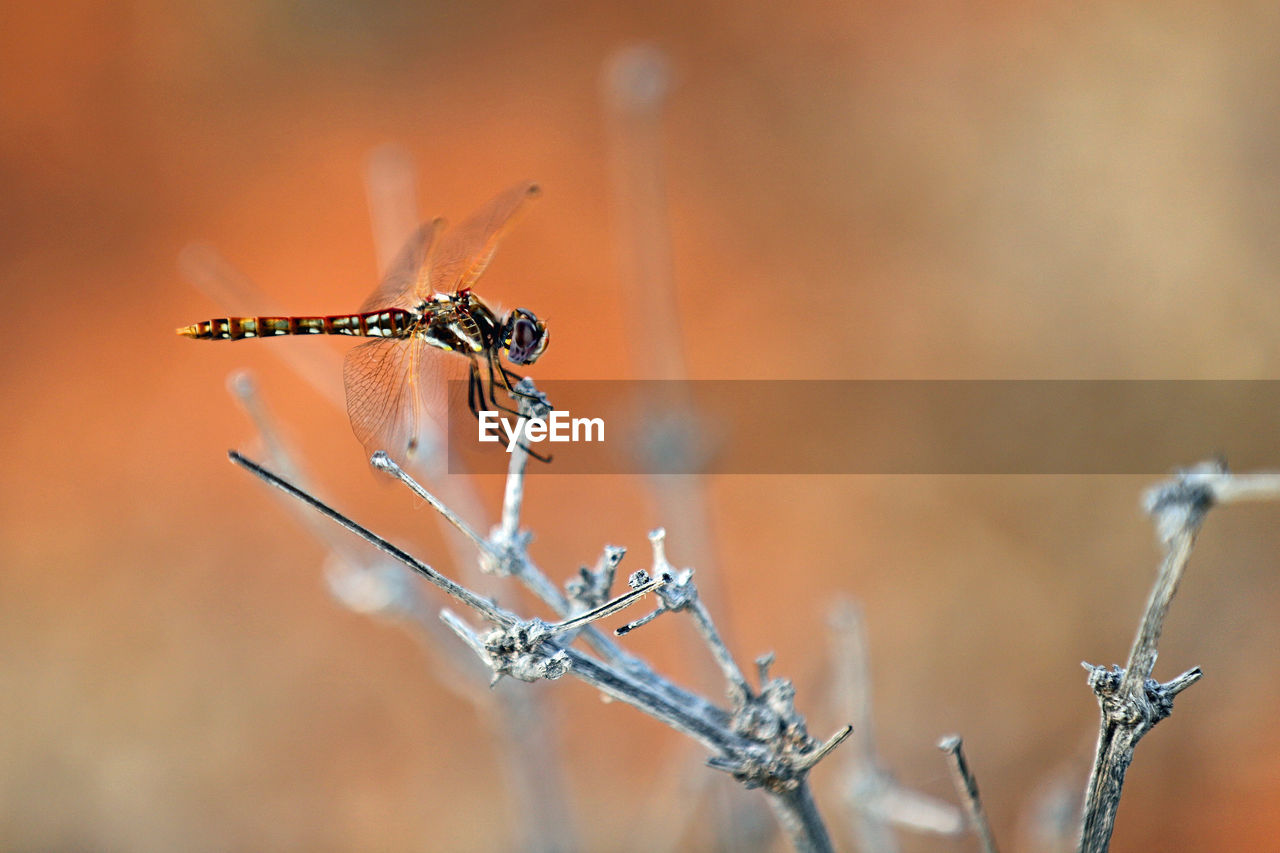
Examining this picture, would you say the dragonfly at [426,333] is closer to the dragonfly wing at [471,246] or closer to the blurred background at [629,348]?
the dragonfly wing at [471,246]

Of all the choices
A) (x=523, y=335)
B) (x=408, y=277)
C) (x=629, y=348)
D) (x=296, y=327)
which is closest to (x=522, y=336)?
(x=523, y=335)

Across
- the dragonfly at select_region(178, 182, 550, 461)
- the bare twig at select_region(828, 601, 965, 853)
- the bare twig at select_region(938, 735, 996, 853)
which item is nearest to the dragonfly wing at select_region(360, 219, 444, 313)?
the dragonfly at select_region(178, 182, 550, 461)

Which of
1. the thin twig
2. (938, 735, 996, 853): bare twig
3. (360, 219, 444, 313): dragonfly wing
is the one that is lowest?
(938, 735, 996, 853): bare twig

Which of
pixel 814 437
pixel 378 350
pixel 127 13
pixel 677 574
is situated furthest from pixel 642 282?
pixel 127 13

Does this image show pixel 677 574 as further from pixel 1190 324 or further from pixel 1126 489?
pixel 1190 324

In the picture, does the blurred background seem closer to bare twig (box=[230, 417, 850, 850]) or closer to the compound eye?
the compound eye

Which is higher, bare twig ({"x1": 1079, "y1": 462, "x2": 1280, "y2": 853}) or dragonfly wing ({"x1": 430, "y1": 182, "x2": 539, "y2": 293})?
dragonfly wing ({"x1": 430, "y1": 182, "x2": 539, "y2": 293})

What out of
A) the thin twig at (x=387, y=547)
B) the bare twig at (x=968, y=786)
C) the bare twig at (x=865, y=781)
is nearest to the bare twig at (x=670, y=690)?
the thin twig at (x=387, y=547)
